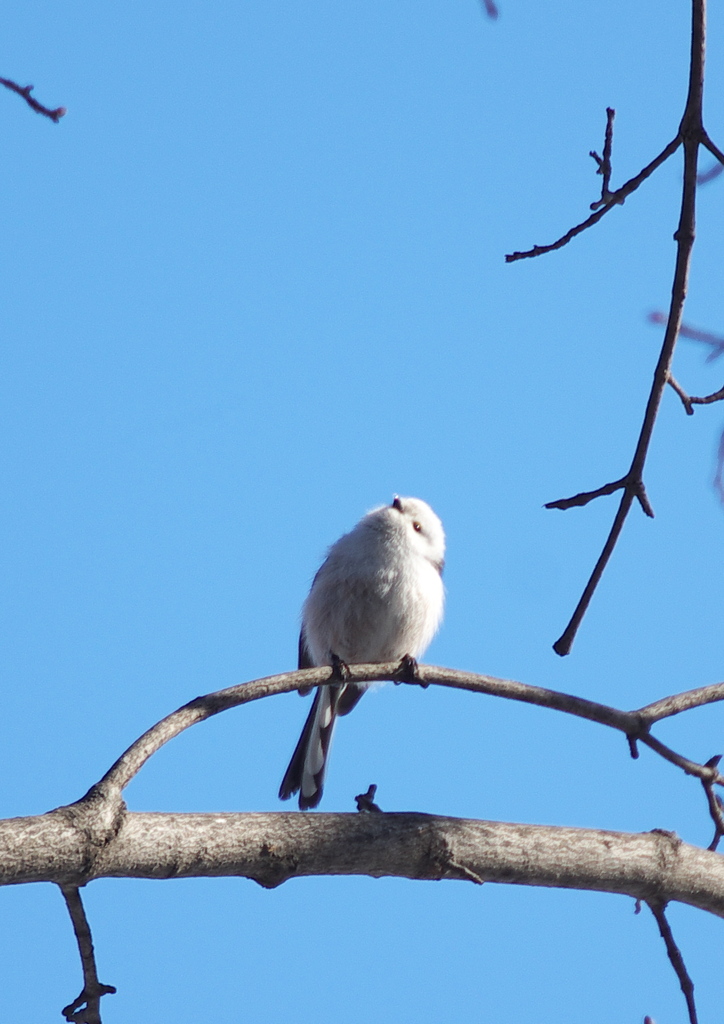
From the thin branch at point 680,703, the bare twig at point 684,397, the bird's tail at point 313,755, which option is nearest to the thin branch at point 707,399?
the bare twig at point 684,397

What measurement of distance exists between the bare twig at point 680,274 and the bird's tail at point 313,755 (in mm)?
2545

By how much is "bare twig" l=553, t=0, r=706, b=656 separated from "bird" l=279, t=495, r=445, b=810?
2238 mm

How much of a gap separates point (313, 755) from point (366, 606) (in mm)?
740

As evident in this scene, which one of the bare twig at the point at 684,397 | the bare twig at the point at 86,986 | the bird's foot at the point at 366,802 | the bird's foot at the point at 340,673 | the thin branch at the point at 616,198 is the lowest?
the bare twig at the point at 86,986

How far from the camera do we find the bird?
477 centimetres

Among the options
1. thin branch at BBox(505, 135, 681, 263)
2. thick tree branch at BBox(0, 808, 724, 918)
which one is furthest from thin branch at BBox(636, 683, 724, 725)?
thin branch at BBox(505, 135, 681, 263)

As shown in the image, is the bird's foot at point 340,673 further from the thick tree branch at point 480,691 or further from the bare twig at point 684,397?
the bare twig at point 684,397

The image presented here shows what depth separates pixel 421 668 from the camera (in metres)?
2.96

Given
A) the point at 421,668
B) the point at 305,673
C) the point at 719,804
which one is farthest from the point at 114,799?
the point at 719,804

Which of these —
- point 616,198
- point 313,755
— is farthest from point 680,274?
point 313,755

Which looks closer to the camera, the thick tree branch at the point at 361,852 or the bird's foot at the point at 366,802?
the thick tree branch at the point at 361,852

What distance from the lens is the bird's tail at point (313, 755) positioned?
481 centimetres

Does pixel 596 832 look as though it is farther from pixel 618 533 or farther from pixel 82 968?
pixel 82 968

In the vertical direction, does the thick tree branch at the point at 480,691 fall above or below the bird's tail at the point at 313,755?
below
